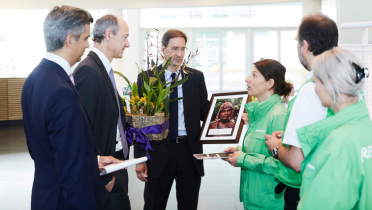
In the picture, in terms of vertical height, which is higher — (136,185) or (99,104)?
(99,104)

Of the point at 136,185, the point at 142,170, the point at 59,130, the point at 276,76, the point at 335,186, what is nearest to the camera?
the point at 335,186

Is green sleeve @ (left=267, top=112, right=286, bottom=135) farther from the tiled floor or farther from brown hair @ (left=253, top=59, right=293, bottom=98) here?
the tiled floor

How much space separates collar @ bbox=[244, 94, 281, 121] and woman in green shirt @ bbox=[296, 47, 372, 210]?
849 millimetres

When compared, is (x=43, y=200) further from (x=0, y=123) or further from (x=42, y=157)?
(x=0, y=123)

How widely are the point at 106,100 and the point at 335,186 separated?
1307 millimetres

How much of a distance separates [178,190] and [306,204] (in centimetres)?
165

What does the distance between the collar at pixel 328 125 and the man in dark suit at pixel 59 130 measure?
35.4 inches

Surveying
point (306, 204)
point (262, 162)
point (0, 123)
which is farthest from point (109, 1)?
point (306, 204)

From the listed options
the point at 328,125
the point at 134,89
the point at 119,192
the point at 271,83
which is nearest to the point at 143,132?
the point at 134,89

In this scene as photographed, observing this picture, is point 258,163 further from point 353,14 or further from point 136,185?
point 353,14

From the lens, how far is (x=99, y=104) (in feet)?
6.00

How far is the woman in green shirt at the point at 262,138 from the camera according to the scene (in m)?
1.94

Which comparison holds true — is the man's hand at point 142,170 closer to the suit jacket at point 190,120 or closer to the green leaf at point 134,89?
the suit jacket at point 190,120

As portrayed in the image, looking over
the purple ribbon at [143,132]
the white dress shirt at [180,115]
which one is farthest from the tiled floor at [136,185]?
the purple ribbon at [143,132]
